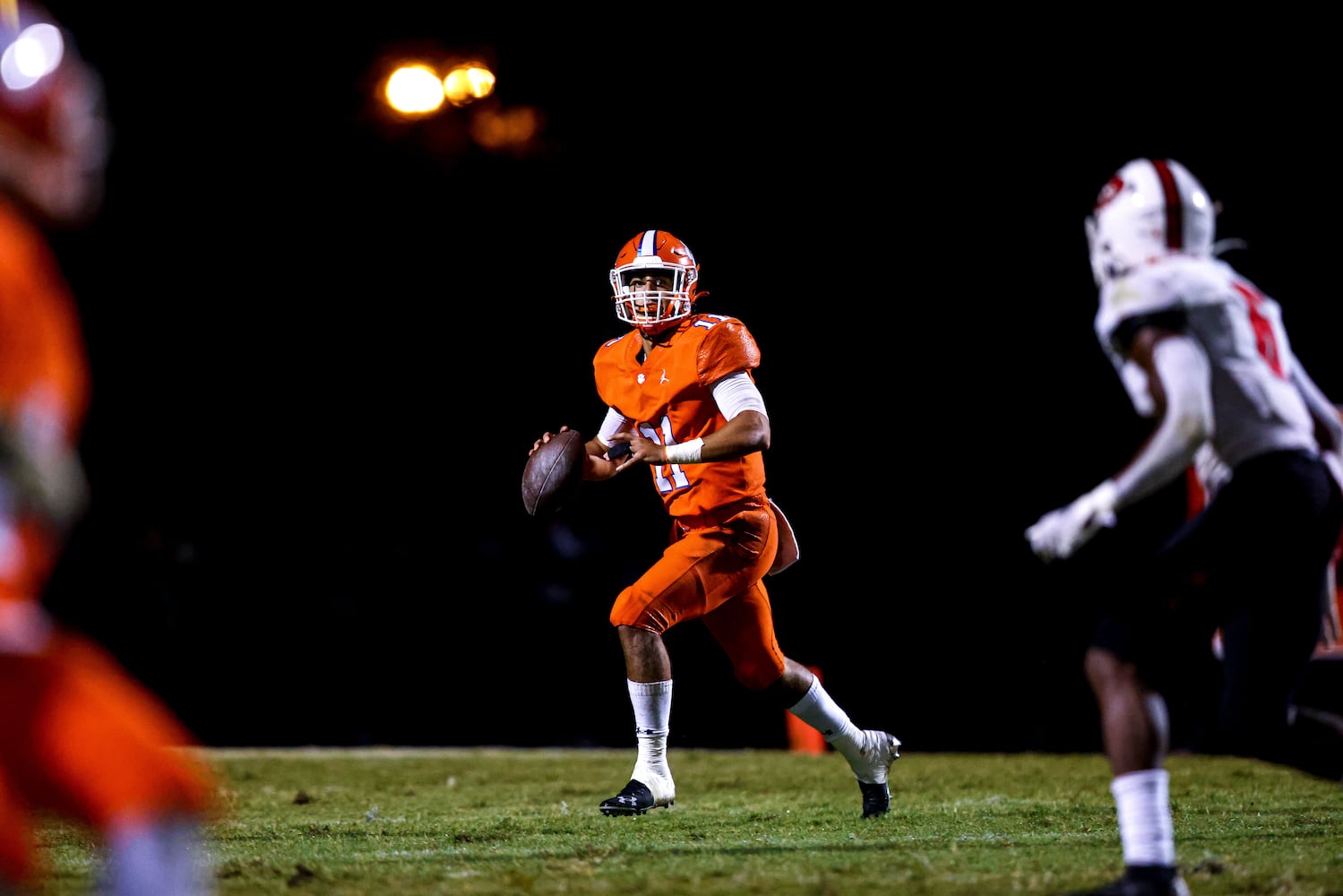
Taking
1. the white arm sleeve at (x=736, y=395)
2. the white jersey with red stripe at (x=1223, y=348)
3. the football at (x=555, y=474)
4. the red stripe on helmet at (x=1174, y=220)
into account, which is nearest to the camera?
the white jersey with red stripe at (x=1223, y=348)

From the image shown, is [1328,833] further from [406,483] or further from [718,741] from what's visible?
[406,483]

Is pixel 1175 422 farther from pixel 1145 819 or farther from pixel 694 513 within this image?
pixel 694 513

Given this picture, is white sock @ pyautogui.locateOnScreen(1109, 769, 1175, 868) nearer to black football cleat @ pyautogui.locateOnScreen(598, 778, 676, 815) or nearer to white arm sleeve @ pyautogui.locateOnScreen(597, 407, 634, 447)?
black football cleat @ pyautogui.locateOnScreen(598, 778, 676, 815)

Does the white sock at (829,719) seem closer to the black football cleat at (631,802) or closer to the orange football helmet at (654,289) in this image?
the black football cleat at (631,802)

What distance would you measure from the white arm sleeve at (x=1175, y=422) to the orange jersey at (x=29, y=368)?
6.36 ft

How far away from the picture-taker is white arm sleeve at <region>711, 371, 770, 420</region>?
5.18 metres

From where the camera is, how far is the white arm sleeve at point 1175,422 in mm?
2830

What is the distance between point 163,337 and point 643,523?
14.7 feet

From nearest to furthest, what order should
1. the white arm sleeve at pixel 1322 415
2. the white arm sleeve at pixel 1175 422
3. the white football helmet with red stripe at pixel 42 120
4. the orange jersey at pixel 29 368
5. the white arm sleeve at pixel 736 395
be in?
the orange jersey at pixel 29 368
the white football helmet with red stripe at pixel 42 120
the white arm sleeve at pixel 1175 422
the white arm sleeve at pixel 1322 415
the white arm sleeve at pixel 736 395

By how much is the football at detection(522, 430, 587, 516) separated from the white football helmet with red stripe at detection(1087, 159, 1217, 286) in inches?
102

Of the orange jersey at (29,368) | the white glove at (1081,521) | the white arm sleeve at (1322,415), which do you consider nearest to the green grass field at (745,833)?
the white glove at (1081,521)

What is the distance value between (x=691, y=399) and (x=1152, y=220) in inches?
97.2

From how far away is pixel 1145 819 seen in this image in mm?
2941

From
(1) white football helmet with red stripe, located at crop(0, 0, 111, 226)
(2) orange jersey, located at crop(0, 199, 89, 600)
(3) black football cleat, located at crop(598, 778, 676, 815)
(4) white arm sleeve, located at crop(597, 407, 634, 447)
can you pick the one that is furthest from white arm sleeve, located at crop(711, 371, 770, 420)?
(2) orange jersey, located at crop(0, 199, 89, 600)
